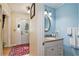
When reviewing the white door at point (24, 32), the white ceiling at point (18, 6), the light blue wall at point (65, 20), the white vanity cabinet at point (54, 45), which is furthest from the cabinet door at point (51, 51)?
the white ceiling at point (18, 6)

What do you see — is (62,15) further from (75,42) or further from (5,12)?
(5,12)

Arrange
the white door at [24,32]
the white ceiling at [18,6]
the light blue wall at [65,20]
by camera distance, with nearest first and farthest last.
Answer: the white ceiling at [18,6], the light blue wall at [65,20], the white door at [24,32]

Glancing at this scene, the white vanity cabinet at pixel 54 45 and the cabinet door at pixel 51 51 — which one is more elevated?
the white vanity cabinet at pixel 54 45

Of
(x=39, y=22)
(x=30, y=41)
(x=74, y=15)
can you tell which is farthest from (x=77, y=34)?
(x=30, y=41)

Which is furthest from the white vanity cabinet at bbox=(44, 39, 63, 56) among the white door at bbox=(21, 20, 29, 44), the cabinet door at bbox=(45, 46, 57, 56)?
the white door at bbox=(21, 20, 29, 44)

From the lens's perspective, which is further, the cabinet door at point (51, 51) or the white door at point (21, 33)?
the white door at point (21, 33)

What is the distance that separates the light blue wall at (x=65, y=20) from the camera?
104cm

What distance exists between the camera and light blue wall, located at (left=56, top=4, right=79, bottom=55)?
104 cm

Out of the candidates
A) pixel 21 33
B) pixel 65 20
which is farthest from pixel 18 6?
pixel 65 20

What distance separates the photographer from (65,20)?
1096mm

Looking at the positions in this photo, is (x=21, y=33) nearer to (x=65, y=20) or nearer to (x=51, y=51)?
(x=51, y=51)

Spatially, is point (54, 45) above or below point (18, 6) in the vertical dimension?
below

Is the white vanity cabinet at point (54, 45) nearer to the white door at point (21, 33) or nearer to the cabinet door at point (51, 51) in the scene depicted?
the cabinet door at point (51, 51)

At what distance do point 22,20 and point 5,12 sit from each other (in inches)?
7.8
